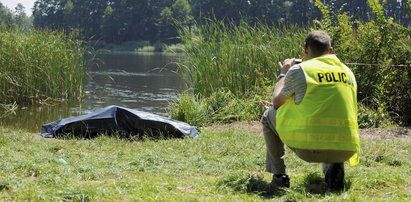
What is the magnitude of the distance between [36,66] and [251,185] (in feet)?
34.0

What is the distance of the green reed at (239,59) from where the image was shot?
10812 millimetres

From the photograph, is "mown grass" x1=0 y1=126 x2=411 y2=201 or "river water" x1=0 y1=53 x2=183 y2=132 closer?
"mown grass" x1=0 y1=126 x2=411 y2=201

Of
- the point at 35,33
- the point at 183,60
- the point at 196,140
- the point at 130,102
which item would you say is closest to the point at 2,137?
the point at 196,140

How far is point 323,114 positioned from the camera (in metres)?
3.57

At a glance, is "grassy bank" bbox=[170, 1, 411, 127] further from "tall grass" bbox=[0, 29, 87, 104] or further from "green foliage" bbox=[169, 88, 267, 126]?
"tall grass" bbox=[0, 29, 87, 104]

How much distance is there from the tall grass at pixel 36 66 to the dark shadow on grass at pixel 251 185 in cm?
983

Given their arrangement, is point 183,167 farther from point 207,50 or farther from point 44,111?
point 44,111

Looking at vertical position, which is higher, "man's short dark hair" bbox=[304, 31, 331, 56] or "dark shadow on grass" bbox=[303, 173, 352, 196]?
"man's short dark hair" bbox=[304, 31, 331, 56]

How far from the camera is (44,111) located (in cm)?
1261

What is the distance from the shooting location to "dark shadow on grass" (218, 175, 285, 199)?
12.7 ft

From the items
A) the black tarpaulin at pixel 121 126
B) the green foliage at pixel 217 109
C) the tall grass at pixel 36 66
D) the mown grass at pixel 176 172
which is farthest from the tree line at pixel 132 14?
the mown grass at pixel 176 172

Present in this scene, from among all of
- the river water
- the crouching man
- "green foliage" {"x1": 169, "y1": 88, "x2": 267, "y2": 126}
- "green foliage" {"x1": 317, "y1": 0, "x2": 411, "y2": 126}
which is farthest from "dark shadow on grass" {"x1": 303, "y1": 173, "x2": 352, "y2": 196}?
the river water

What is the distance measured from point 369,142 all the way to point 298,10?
5510 centimetres

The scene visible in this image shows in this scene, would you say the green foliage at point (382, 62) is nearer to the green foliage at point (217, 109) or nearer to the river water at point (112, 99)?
the green foliage at point (217, 109)
